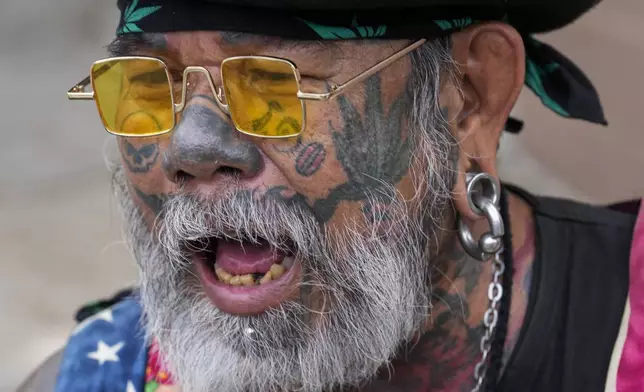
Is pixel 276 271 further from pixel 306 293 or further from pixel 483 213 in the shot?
pixel 483 213

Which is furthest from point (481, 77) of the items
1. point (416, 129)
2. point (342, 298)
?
point (342, 298)

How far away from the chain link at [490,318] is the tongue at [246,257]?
517 millimetres

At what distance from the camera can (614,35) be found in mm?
3822

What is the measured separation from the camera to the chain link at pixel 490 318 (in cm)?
186

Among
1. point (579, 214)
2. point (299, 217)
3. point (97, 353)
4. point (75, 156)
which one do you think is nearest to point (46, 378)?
point (97, 353)

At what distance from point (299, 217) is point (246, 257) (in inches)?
6.4

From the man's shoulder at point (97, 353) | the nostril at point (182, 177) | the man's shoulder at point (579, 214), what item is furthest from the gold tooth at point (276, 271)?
the man's shoulder at point (579, 214)

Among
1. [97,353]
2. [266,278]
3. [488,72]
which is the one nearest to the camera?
[266,278]

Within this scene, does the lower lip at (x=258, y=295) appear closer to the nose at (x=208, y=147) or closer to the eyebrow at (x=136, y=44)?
the nose at (x=208, y=147)

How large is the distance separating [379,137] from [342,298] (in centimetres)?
33

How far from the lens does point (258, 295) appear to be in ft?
5.28

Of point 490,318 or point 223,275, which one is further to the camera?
point 490,318

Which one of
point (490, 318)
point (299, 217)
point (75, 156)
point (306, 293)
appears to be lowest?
point (75, 156)

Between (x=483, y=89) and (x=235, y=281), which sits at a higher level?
(x=483, y=89)
